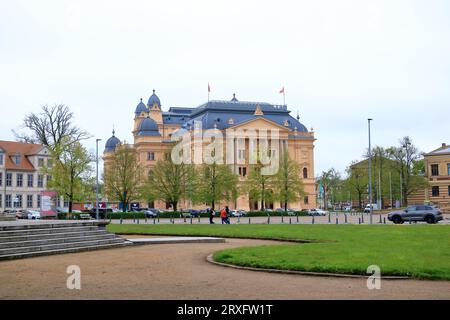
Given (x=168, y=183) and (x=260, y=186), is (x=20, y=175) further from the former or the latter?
(x=260, y=186)

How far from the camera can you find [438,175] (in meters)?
88.1

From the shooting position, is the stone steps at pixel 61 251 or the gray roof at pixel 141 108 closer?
the stone steps at pixel 61 251

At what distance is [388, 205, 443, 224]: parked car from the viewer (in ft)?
155

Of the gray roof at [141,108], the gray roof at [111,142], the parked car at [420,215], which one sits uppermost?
the gray roof at [141,108]

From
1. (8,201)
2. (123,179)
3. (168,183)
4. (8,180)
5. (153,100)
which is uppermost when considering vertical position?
(153,100)

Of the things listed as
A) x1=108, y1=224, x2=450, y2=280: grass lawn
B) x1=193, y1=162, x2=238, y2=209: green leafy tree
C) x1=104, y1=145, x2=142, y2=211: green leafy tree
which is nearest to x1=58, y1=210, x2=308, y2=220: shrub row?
x1=193, y1=162, x2=238, y2=209: green leafy tree

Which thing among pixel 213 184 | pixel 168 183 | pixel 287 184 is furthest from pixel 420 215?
pixel 168 183

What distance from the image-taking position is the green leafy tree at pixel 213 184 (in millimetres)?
76125

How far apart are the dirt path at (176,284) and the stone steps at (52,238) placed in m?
1.82

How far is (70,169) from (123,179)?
15.4 metres

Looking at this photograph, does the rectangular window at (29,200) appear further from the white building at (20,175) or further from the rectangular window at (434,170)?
the rectangular window at (434,170)

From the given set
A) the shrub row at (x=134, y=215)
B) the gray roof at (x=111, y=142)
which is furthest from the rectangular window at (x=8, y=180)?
the gray roof at (x=111, y=142)

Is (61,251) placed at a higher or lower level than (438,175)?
lower

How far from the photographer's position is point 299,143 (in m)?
111
